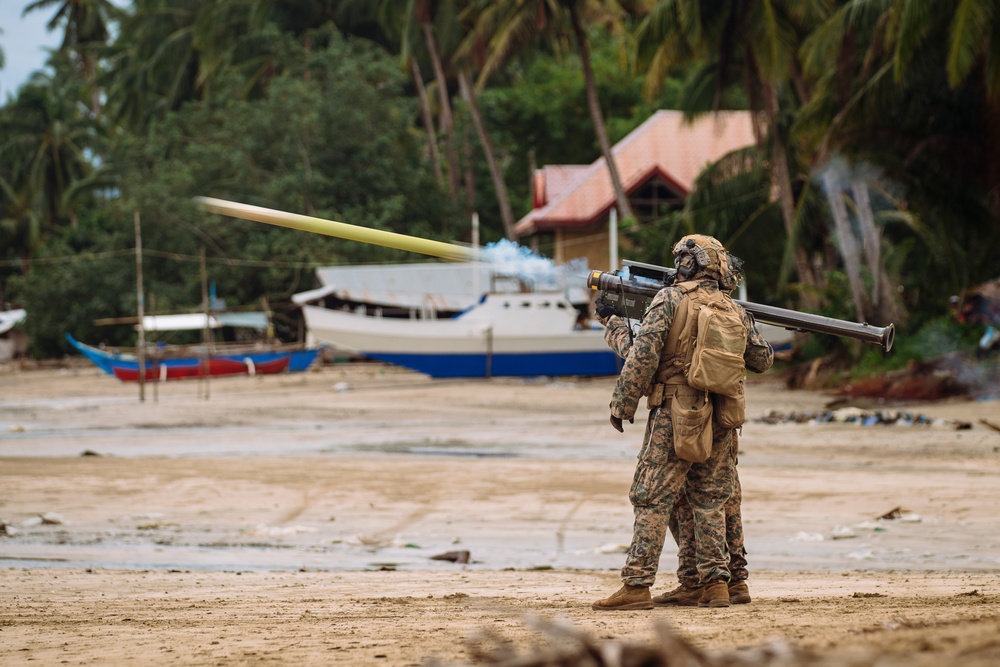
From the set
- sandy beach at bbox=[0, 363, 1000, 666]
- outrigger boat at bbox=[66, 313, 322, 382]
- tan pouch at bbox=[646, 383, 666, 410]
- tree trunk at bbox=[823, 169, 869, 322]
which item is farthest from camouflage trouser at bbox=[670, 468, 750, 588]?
outrigger boat at bbox=[66, 313, 322, 382]

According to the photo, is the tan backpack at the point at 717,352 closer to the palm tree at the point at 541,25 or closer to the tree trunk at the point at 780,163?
the tree trunk at the point at 780,163

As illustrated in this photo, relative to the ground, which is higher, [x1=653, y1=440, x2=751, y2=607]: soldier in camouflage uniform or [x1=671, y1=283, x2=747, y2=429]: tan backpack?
[x1=671, y1=283, x2=747, y2=429]: tan backpack

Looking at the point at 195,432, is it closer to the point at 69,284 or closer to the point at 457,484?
the point at 457,484

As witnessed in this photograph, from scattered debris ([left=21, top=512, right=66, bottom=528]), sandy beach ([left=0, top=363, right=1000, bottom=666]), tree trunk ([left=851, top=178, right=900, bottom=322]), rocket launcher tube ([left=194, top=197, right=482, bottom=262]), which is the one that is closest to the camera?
sandy beach ([left=0, top=363, right=1000, bottom=666])

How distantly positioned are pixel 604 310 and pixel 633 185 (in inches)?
1312

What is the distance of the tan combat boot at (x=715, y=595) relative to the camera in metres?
5.83

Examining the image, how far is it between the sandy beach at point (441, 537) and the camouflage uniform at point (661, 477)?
0.33 meters

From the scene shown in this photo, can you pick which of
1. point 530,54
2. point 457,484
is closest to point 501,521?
point 457,484

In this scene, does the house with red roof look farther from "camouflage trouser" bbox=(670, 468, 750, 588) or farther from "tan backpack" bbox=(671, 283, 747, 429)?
"tan backpack" bbox=(671, 283, 747, 429)

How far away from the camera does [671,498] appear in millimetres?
5879

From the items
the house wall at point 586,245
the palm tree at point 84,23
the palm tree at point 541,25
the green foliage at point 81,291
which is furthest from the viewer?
the palm tree at point 84,23

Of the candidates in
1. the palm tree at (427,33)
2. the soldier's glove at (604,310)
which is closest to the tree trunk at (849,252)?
the soldier's glove at (604,310)

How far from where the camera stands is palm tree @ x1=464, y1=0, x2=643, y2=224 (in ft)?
111

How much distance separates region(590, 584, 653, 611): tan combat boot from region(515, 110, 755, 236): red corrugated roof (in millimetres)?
33707
